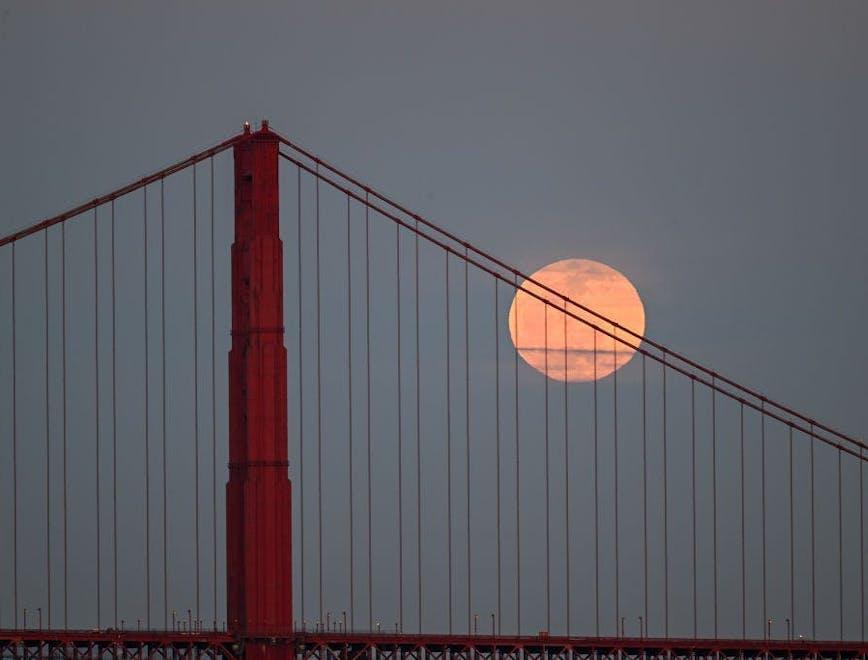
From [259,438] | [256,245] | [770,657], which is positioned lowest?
[770,657]

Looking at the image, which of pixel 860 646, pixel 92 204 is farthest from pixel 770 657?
pixel 92 204

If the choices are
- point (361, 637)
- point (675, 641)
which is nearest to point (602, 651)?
point (675, 641)

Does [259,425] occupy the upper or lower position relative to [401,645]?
upper

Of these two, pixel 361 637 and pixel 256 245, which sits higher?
pixel 256 245

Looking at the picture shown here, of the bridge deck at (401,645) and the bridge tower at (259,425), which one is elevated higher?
the bridge tower at (259,425)

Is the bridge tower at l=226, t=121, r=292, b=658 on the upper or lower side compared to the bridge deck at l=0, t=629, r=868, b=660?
upper

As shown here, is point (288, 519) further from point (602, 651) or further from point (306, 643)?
point (602, 651)

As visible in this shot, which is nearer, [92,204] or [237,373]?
[237,373]

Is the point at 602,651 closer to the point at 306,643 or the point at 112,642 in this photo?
the point at 306,643
